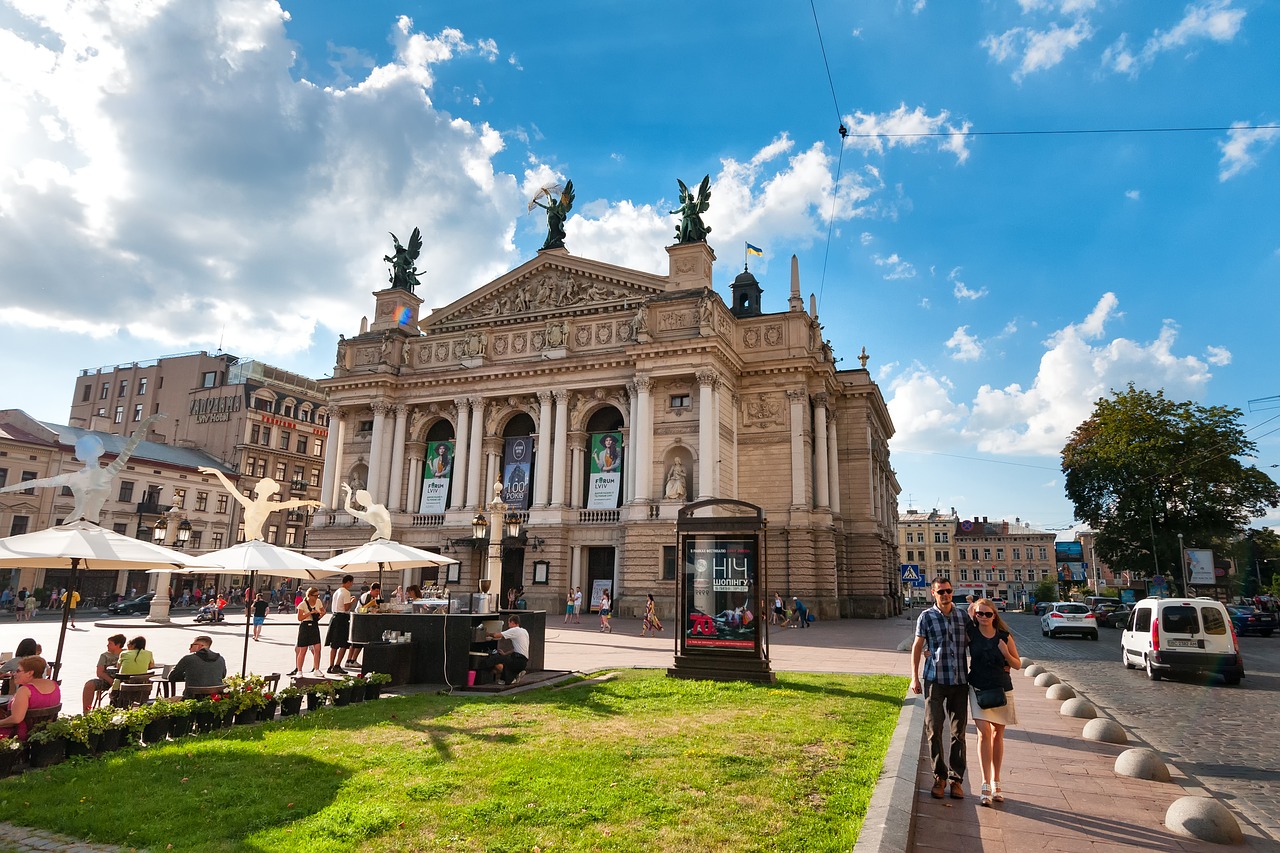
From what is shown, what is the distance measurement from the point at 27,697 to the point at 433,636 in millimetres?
7346

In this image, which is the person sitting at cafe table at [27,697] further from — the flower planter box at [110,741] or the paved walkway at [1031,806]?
the paved walkway at [1031,806]

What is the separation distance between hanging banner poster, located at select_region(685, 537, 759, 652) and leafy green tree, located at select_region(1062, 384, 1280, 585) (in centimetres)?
4305

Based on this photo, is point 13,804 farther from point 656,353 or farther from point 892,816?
point 656,353

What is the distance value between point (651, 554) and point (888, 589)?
23.7m

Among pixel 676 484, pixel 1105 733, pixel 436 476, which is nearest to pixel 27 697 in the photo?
pixel 1105 733

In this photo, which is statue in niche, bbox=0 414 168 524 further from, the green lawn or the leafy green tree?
the leafy green tree

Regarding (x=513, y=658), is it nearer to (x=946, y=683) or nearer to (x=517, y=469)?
(x=946, y=683)

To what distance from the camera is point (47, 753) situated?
824 cm

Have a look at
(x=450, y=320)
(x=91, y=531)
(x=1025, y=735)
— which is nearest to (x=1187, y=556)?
(x=1025, y=735)

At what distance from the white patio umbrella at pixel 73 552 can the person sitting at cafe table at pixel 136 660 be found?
0.82 m

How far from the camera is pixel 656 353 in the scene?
137ft

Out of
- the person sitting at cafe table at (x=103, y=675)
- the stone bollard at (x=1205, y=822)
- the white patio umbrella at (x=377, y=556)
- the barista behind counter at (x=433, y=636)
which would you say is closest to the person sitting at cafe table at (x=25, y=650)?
the person sitting at cafe table at (x=103, y=675)

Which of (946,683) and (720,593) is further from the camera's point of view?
(720,593)

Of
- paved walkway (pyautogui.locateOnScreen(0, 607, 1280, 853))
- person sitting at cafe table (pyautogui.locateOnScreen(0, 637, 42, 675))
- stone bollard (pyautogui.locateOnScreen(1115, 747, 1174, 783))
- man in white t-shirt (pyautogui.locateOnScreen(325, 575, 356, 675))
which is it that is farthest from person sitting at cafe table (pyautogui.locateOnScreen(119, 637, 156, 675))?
stone bollard (pyautogui.locateOnScreen(1115, 747, 1174, 783))
